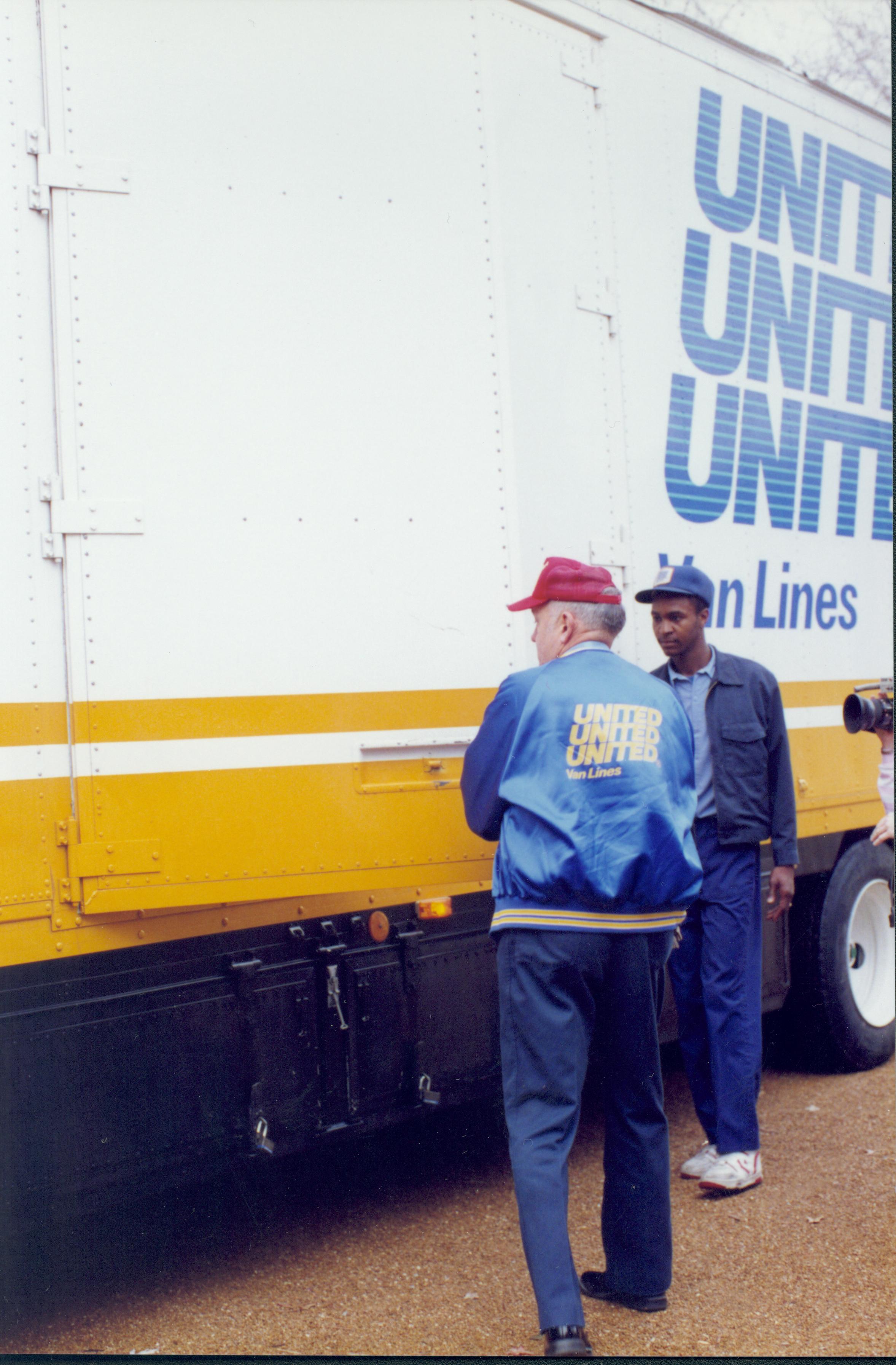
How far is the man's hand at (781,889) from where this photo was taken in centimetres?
449

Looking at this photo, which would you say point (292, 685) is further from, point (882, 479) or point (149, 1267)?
point (882, 479)

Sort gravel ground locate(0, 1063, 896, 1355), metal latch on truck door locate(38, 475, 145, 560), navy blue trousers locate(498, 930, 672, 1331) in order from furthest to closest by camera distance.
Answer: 1. gravel ground locate(0, 1063, 896, 1355)
2. metal latch on truck door locate(38, 475, 145, 560)
3. navy blue trousers locate(498, 930, 672, 1331)

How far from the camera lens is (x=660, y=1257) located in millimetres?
3281

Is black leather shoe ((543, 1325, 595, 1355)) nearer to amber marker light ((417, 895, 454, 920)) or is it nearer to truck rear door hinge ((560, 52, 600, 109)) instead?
amber marker light ((417, 895, 454, 920))

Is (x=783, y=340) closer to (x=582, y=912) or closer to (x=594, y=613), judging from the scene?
(x=594, y=613)

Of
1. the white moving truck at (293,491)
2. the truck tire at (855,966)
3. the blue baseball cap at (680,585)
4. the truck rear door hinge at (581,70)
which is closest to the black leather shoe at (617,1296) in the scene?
the white moving truck at (293,491)

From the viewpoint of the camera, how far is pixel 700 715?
4.41 meters

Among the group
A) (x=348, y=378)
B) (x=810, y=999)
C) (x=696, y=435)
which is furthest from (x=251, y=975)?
(x=810, y=999)

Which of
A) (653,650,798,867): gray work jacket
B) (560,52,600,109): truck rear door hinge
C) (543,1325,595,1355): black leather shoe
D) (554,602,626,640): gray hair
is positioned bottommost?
(543,1325,595,1355): black leather shoe

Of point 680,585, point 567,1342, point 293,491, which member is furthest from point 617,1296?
point 293,491

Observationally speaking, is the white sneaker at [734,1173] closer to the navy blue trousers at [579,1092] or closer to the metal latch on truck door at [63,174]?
the navy blue trousers at [579,1092]

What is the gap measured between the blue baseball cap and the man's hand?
0.96 metres

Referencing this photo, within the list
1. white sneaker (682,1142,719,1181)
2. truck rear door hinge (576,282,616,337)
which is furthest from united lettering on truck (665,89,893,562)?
white sneaker (682,1142,719,1181)

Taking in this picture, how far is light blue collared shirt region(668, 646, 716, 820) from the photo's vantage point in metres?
4.36
